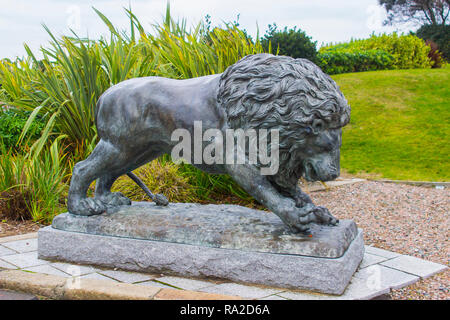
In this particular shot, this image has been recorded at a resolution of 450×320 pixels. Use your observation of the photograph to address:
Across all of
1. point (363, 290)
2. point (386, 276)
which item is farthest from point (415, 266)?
point (363, 290)

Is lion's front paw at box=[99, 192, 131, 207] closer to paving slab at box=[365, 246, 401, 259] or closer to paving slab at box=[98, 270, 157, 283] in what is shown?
paving slab at box=[98, 270, 157, 283]

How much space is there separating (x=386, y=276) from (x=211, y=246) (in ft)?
3.74

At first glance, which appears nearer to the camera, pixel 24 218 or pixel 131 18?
pixel 24 218

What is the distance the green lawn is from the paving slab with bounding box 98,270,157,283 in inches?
220

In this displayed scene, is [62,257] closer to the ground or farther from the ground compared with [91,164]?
closer to the ground

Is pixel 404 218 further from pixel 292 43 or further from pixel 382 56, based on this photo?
pixel 382 56

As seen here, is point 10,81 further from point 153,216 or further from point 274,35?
point 274,35

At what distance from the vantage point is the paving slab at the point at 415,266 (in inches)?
117

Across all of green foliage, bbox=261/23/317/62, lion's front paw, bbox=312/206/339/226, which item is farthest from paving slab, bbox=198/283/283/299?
green foliage, bbox=261/23/317/62

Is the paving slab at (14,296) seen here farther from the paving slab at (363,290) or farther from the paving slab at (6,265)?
the paving slab at (363,290)

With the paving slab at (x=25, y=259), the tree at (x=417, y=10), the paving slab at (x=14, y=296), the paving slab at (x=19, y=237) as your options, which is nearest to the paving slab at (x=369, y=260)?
the paving slab at (x=14, y=296)

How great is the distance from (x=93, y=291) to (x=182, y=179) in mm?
2817

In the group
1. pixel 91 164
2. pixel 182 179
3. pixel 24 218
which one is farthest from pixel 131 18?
pixel 91 164
